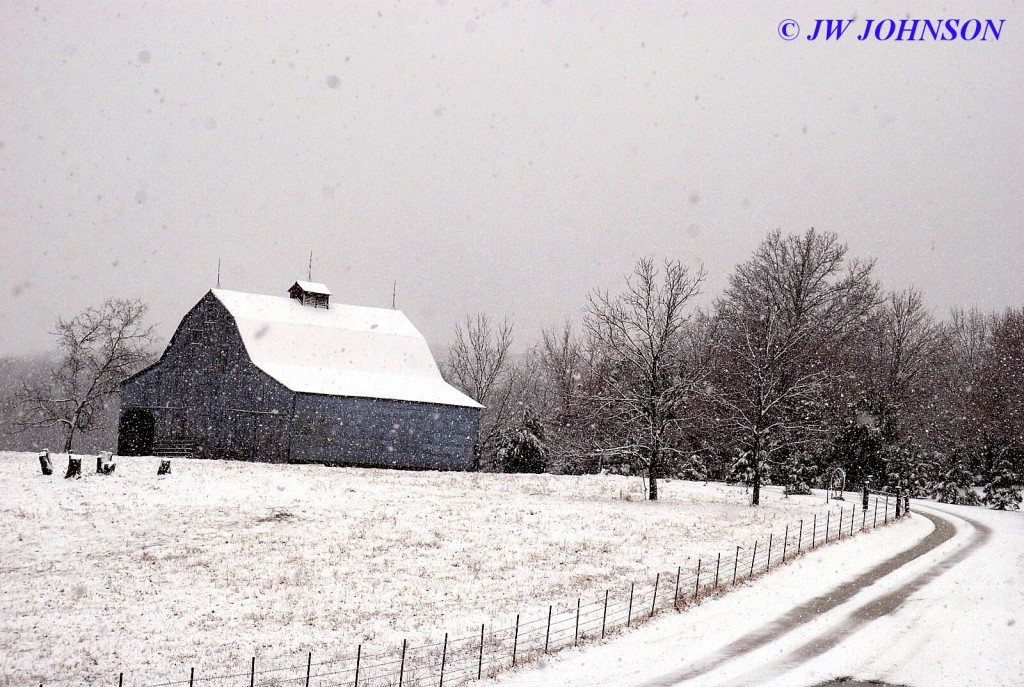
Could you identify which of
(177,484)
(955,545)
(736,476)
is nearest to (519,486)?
(736,476)

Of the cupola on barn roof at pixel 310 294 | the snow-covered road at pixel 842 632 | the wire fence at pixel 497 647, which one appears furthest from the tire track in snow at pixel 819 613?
the cupola on barn roof at pixel 310 294

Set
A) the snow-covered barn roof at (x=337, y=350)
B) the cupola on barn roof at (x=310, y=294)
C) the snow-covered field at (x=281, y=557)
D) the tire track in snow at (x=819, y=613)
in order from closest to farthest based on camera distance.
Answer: the tire track in snow at (x=819, y=613) → the snow-covered field at (x=281, y=557) → the snow-covered barn roof at (x=337, y=350) → the cupola on barn roof at (x=310, y=294)

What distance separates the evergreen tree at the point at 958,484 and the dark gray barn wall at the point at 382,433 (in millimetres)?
26431

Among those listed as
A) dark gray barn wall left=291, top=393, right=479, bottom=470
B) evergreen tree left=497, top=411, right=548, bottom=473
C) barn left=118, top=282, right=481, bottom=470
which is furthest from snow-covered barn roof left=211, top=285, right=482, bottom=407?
evergreen tree left=497, top=411, right=548, bottom=473

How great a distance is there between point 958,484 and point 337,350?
118ft

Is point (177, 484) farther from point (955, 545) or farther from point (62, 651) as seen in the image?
point (955, 545)

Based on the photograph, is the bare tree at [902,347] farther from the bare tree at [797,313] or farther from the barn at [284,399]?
the barn at [284,399]

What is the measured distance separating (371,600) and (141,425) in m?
32.1

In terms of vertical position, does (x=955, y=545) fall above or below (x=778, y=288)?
below

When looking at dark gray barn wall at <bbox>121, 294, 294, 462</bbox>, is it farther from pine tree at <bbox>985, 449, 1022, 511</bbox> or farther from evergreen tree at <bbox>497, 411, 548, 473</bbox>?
pine tree at <bbox>985, 449, 1022, 511</bbox>

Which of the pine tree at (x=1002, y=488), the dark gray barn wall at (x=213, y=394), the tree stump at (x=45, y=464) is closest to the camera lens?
the tree stump at (x=45, y=464)

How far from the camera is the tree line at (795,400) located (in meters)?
38.2

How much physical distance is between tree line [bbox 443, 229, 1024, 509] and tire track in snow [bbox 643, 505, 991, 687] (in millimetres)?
11423

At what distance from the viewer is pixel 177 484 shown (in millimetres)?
32438
